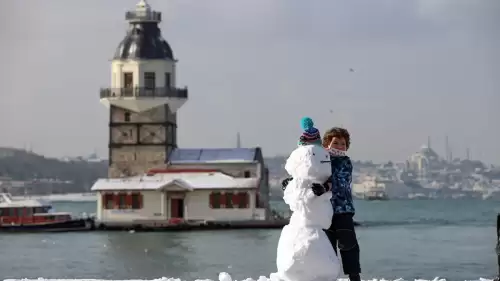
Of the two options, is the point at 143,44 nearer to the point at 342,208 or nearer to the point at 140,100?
the point at 140,100

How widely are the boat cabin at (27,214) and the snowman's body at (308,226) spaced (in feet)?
144

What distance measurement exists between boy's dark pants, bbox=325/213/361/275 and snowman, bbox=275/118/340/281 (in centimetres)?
13

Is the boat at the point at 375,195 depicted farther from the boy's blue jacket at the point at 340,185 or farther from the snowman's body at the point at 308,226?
the snowman's body at the point at 308,226

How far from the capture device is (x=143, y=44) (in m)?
55.5

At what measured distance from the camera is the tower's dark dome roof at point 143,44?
55.3 m

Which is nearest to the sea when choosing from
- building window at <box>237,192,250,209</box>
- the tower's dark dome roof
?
building window at <box>237,192,250,209</box>

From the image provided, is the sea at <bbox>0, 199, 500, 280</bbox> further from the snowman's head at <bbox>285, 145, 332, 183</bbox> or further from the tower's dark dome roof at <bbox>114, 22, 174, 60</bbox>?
the snowman's head at <bbox>285, 145, 332, 183</bbox>

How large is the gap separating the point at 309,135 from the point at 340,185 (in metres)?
0.41

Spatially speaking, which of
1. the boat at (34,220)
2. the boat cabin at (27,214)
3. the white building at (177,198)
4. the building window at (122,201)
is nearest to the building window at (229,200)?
the white building at (177,198)

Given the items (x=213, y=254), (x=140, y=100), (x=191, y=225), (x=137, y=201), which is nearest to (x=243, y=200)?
(x=191, y=225)

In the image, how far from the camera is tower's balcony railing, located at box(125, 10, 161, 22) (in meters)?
55.5

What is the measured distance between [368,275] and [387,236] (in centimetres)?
2058

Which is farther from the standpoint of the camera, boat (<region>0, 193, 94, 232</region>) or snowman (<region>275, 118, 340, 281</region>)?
boat (<region>0, 193, 94, 232</region>)

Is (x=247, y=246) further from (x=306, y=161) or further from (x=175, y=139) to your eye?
(x=306, y=161)
